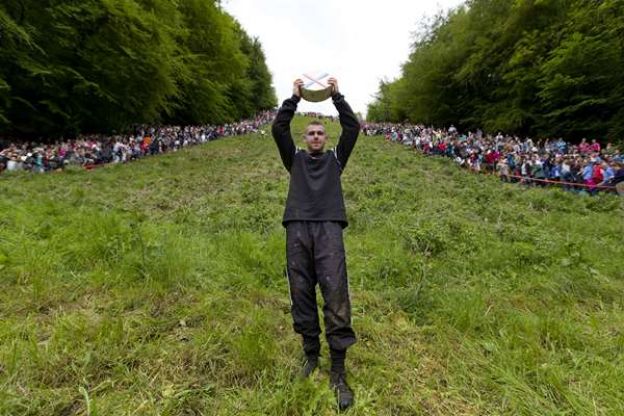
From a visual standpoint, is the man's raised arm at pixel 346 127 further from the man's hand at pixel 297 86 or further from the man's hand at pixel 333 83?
the man's hand at pixel 297 86

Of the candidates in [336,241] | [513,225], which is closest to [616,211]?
[513,225]

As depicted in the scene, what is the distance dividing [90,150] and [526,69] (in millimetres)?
25790

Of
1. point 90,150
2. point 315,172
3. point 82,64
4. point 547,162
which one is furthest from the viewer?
point 82,64

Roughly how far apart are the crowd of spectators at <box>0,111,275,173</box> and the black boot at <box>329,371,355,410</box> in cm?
1523

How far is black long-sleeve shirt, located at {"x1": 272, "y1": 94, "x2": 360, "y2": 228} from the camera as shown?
322 cm

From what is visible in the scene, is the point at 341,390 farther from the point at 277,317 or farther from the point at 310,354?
the point at 277,317

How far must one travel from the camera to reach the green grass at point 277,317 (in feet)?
10.2

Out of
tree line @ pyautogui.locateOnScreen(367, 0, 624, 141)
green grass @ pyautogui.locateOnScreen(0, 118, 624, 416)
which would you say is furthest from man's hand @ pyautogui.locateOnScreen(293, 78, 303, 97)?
tree line @ pyautogui.locateOnScreen(367, 0, 624, 141)

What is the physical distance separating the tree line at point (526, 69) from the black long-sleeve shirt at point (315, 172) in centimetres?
1688

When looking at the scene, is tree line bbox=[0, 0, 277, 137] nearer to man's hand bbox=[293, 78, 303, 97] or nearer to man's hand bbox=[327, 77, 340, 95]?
man's hand bbox=[293, 78, 303, 97]

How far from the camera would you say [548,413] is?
295cm

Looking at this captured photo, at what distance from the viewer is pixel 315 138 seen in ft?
11.2

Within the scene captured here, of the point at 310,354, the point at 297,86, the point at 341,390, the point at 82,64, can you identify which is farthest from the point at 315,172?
the point at 82,64

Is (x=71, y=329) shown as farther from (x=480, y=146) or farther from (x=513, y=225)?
(x=480, y=146)
